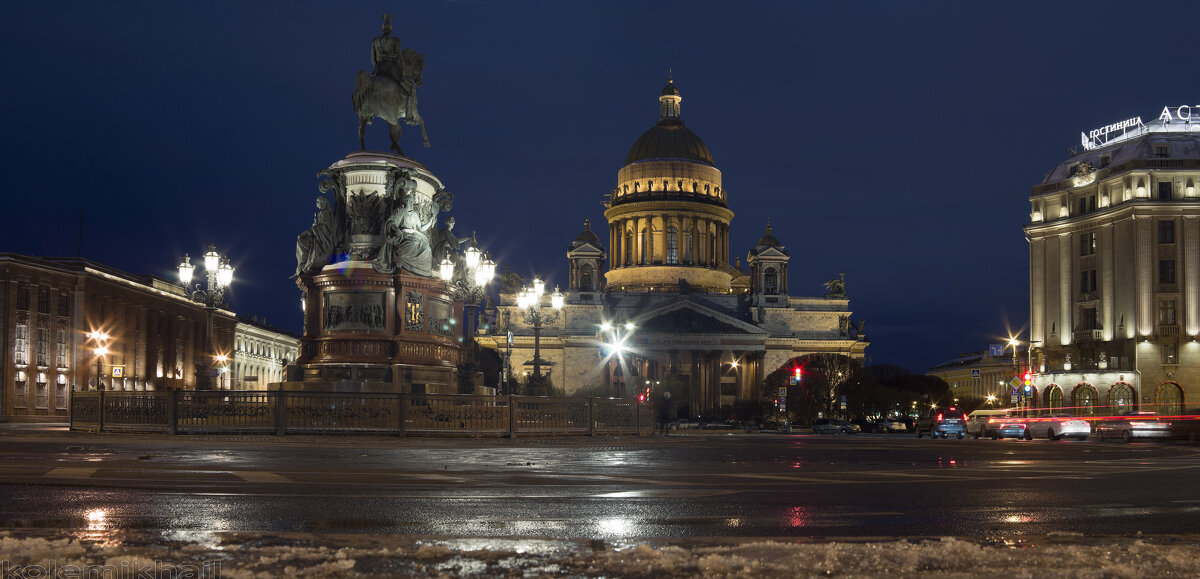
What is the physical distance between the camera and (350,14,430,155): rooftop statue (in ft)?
106

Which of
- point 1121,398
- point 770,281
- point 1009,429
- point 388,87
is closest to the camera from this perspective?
point 388,87

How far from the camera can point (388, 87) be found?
32375 millimetres

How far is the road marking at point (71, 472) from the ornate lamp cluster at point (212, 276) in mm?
16901

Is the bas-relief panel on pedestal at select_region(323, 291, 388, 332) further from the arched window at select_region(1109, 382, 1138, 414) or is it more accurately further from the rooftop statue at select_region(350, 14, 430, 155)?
the arched window at select_region(1109, 382, 1138, 414)

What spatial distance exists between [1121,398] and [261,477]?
78497 mm

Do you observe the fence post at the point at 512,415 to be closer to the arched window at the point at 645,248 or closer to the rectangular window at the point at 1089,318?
the rectangular window at the point at 1089,318

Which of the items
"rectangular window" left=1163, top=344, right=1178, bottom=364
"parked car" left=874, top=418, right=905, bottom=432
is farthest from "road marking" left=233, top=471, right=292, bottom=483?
"rectangular window" left=1163, top=344, right=1178, bottom=364

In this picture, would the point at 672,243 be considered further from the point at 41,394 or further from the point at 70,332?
the point at 41,394

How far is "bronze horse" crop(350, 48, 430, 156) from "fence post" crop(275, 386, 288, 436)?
9.32m

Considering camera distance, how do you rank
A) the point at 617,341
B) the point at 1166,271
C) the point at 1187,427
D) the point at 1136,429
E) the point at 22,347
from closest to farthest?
the point at 1136,429 → the point at 1187,427 → the point at 22,347 → the point at 617,341 → the point at 1166,271

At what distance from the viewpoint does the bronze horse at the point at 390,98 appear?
1275 inches

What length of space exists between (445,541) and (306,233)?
83.5 ft

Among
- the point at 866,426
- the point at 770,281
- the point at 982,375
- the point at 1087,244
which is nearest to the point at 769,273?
the point at 770,281

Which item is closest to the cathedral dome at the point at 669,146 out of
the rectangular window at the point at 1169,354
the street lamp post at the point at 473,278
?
the rectangular window at the point at 1169,354
